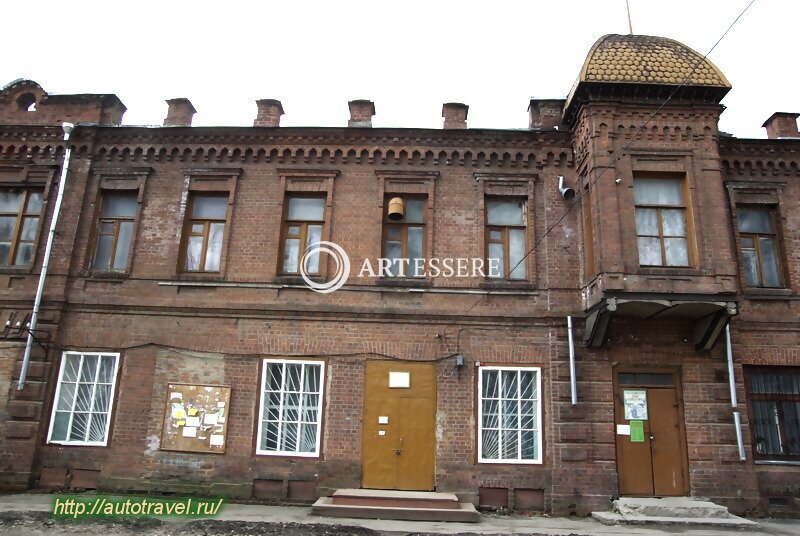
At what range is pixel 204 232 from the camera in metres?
12.4

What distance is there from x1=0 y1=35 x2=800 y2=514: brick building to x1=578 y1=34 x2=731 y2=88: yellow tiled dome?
0.18ft

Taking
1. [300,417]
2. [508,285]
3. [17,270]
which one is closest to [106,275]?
[17,270]

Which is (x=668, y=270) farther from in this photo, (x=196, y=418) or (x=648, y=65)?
Result: (x=196, y=418)

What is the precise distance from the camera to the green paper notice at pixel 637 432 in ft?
35.5

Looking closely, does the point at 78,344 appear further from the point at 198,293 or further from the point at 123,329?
the point at 198,293

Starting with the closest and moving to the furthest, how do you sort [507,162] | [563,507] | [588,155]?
[563,507] → [588,155] → [507,162]

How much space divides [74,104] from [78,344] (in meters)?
5.65

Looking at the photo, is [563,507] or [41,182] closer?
[563,507]

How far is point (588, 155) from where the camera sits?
37.4ft

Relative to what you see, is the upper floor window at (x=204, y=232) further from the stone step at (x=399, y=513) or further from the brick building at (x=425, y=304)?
the stone step at (x=399, y=513)

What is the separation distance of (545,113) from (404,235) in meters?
4.23

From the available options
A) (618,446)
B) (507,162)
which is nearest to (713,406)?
(618,446)

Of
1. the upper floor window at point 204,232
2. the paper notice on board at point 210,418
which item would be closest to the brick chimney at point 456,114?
the upper floor window at point 204,232

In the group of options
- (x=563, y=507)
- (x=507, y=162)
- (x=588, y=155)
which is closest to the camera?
(x=563, y=507)
